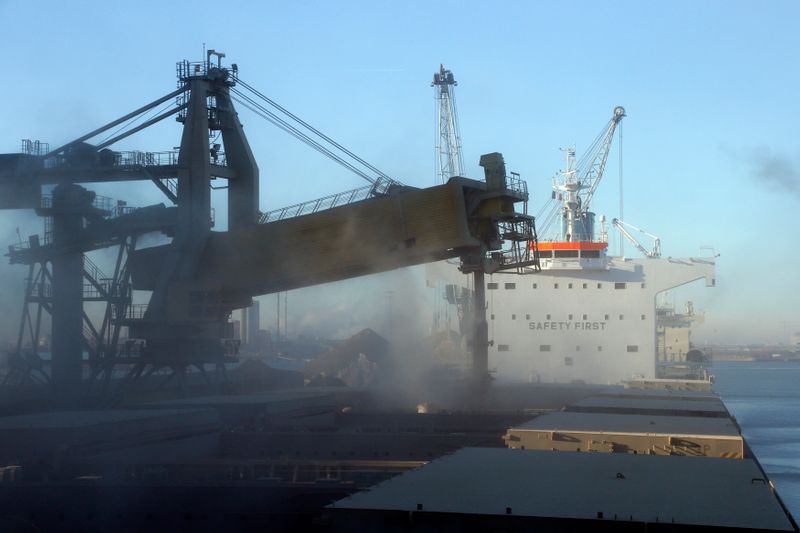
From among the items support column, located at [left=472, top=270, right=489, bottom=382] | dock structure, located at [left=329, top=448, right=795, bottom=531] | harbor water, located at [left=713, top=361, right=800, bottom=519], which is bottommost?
harbor water, located at [left=713, top=361, right=800, bottom=519]

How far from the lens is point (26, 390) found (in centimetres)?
3316

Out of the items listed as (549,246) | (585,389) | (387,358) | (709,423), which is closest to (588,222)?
(549,246)

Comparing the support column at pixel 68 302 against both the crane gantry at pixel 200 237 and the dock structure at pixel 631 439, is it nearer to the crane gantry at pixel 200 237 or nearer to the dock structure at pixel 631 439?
the crane gantry at pixel 200 237

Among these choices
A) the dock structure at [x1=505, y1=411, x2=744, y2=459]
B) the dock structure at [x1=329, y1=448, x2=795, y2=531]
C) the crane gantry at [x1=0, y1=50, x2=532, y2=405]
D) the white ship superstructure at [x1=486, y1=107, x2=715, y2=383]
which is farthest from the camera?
the white ship superstructure at [x1=486, y1=107, x2=715, y2=383]

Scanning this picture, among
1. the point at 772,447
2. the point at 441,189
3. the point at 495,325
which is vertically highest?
the point at 441,189

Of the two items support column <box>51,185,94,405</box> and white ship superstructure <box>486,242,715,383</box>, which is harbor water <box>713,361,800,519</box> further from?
support column <box>51,185,94,405</box>

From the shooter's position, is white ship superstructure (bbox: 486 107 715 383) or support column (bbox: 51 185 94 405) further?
white ship superstructure (bbox: 486 107 715 383)

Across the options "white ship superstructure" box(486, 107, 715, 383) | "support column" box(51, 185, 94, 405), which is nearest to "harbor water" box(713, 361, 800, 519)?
"white ship superstructure" box(486, 107, 715, 383)

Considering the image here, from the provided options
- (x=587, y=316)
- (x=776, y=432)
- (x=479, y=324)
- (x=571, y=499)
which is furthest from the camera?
(x=776, y=432)

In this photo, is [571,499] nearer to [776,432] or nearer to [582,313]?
[582,313]

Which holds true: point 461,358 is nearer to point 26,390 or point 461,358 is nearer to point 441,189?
point 26,390

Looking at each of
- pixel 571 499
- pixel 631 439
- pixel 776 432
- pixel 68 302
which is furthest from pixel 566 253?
pixel 571 499

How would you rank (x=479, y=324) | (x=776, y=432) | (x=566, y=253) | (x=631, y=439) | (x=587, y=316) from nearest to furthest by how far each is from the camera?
(x=631, y=439) → (x=479, y=324) → (x=587, y=316) → (x=566, y=253) → (x=776, y=432)

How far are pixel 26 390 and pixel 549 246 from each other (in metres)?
23.3
